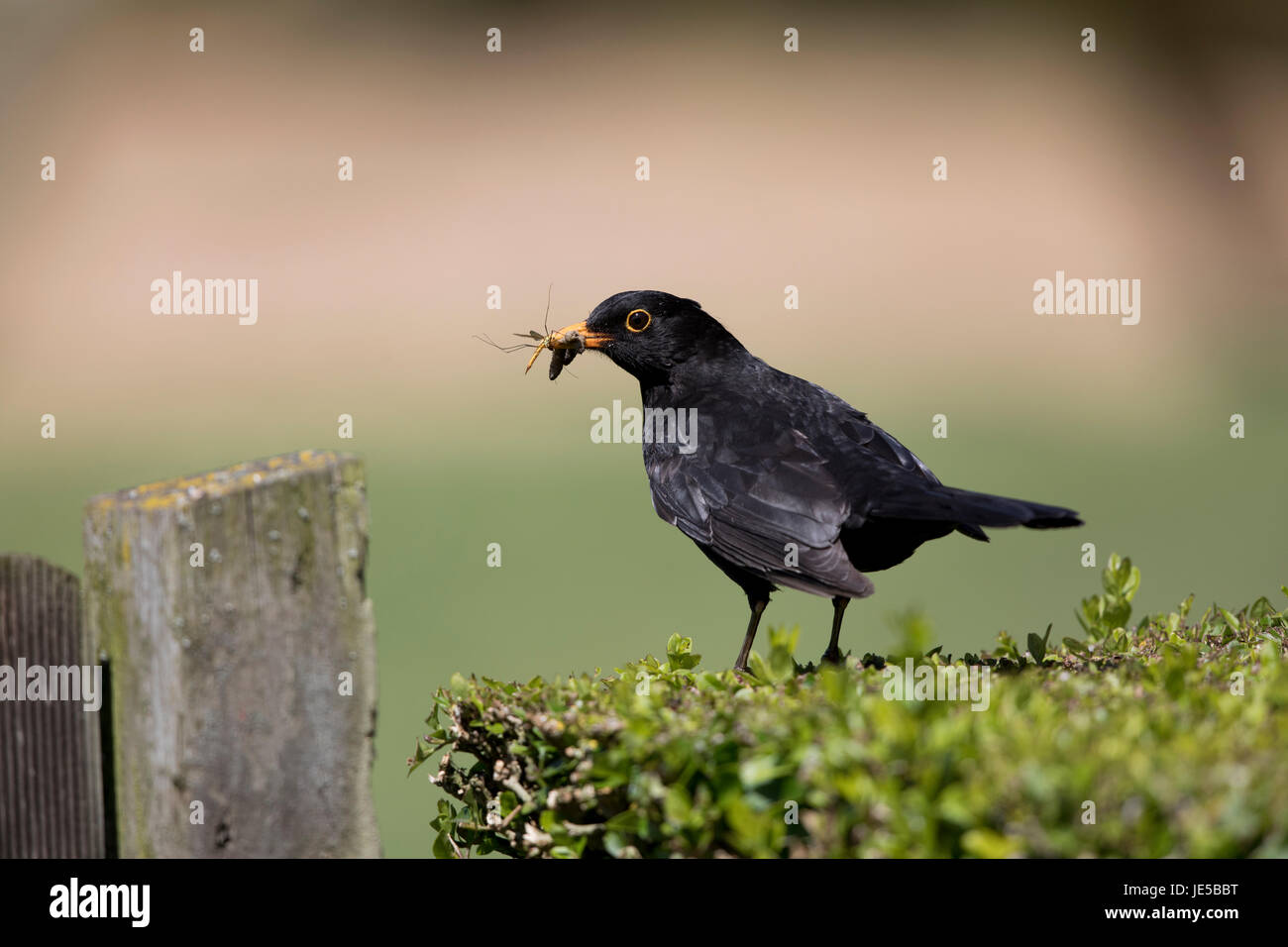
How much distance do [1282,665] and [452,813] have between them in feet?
7.36

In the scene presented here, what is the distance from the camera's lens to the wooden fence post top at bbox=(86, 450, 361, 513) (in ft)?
8.45

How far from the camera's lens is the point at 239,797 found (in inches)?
101

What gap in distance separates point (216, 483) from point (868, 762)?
1.50m

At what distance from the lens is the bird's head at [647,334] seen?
192 inches

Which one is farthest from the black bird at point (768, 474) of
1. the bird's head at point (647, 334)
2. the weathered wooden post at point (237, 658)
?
the weathered wooden post at point (237, 658)

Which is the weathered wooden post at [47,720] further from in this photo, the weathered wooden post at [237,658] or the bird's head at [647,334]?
the bird's head at [647,334]

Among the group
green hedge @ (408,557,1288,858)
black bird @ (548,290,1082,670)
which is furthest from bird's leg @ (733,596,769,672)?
green hedge @ (408,557,1288,858)

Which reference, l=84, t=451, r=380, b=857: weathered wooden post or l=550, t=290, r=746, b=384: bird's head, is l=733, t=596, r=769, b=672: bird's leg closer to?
l=550, t=290, r=746, b=384: bird's head

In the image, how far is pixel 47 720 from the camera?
255 centimetres

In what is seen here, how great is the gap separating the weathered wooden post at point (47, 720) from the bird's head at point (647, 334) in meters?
2.59

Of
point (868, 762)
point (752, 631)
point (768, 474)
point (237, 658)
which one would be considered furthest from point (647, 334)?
point (868, 762)

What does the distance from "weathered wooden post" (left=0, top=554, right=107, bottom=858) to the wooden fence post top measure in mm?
209
